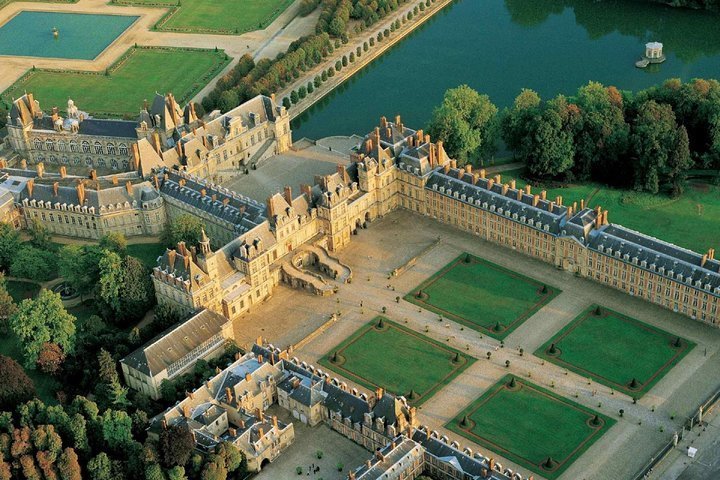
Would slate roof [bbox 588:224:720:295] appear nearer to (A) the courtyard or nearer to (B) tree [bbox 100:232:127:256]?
(A) the courtyard

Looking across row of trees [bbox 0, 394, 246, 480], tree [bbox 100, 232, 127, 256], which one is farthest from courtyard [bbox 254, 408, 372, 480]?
tree [bbox 100, 232, 127, 256]

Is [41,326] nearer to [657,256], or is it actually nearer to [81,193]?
[81,193]

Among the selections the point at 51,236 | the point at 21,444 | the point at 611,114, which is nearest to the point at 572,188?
the point at 611,114

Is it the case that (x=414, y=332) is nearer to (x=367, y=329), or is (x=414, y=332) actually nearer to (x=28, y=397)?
(x=367, y=329)

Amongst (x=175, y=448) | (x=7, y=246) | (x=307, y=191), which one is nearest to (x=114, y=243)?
(x=7, y=246)

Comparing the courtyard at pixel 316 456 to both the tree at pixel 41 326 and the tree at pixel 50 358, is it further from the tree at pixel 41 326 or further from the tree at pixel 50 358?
the tree at pixel 41 326

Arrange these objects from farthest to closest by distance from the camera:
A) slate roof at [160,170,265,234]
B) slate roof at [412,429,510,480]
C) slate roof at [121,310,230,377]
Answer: slate roof at [160,170,265,234]
slate roof at [121,310,230,377]
slate roof at [412,429,510,480]
